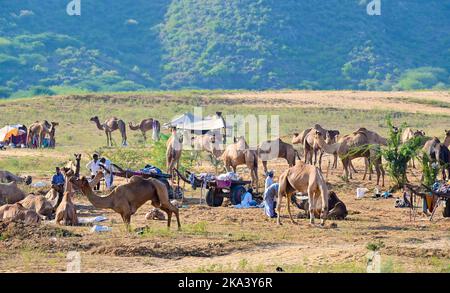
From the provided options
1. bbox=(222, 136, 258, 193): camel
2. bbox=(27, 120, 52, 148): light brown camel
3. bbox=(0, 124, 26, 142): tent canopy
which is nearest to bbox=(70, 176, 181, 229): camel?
bbox=(222, 136, 258, 193): camel

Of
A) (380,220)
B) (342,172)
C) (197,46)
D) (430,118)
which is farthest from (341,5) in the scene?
(380,220)

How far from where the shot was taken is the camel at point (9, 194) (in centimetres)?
2323

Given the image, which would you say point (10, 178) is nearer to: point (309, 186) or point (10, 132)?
point (309, 186)

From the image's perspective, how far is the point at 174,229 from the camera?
785 inches

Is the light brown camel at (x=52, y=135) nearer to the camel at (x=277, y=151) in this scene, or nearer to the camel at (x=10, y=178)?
the camel at (x=10, y=178)

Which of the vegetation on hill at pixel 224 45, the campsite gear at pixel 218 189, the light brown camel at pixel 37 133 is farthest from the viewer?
the vegetation on hill at pixel 224 45

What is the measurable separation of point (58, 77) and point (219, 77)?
13350 mm

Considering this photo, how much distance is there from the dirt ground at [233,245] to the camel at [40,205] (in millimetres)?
1107

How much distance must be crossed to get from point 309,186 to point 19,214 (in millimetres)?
4682

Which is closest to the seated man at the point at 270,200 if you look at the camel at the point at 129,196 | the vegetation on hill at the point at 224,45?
the camel at the point at 129,196

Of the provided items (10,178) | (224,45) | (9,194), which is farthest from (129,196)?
(224,45)

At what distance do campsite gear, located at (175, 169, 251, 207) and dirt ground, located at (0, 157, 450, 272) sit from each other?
2081 mm

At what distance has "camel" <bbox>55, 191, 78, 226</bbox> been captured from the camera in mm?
20516

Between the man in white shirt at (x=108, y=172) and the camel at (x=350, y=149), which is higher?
the camel at (x=350, y=149)
